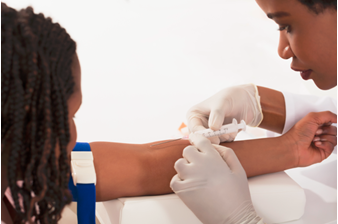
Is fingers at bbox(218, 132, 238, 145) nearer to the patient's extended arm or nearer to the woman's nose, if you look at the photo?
the patient's extended arm

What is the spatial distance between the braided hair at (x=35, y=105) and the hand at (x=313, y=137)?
1.09 metres

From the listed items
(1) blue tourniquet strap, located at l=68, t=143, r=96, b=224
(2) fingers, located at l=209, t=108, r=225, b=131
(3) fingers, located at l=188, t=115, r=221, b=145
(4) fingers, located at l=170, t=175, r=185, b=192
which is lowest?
(1) blue tourniquet strap, located at l=68, t=143, r=96, b=224

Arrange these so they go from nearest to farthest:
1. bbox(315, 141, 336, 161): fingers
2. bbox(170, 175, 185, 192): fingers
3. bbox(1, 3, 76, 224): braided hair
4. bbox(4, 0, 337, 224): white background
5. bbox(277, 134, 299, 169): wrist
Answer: bbox(1, 3, 76, 224): braided hair
bbox(170, 175, 185, 192): fingers
bbox(277, 134, 299, 169): wrist
bbox(315, 141, 336, 161): fingers
bbox(4, 0, 337, 224): white background

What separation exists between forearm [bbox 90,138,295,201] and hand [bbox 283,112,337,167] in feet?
0.37

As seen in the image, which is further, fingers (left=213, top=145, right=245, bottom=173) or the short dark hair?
fingers (left=213, top=145, right=245, bottom=173)

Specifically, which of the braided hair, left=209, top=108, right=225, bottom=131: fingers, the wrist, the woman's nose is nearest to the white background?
the wrist

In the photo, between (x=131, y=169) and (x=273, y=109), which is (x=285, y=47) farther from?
(x=131, y=169)

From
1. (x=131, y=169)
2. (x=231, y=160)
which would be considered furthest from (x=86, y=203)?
(x=231, y=160)

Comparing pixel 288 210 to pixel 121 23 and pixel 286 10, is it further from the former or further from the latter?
pixel 121 23

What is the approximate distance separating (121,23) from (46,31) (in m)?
2.28

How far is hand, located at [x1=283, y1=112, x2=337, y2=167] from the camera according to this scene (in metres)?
1.36

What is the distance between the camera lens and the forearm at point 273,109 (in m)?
1.54

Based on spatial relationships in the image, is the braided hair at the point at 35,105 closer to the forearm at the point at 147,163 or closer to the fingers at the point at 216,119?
the forearm at the point at 147,163

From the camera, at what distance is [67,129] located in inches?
26.1
